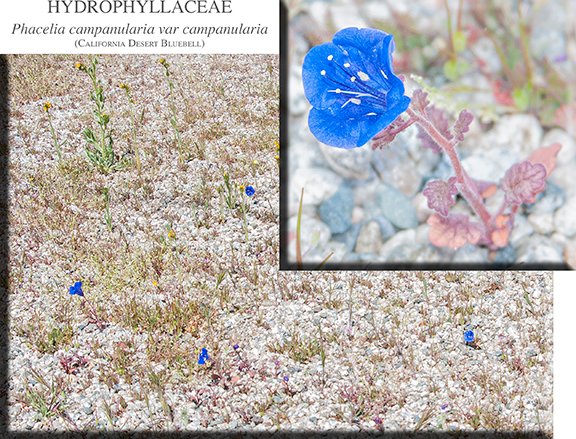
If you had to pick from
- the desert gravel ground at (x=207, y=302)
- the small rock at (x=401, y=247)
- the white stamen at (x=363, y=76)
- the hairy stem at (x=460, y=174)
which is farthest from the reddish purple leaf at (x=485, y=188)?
the white stamen at (x=363, y=76)

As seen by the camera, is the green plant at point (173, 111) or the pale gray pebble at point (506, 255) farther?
the green plant at point (173, 111)

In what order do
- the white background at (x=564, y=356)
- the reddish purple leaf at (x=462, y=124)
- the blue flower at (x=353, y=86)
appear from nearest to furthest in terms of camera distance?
the blue flower at (x=353, y=86), the reddish purple leaf at (x=462, y=124), the white background at (x=564, y=356)

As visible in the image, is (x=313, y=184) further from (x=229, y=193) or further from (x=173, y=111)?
(x=173, y=111)

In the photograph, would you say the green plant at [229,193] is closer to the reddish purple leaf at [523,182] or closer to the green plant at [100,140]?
the green plant at [100,140]

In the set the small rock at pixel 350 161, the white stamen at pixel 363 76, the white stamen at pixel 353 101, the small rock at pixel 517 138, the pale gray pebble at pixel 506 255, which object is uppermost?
the white stamen at pixel 363 76

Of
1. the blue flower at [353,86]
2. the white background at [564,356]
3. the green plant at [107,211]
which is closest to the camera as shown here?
the blue flower at [353,86]

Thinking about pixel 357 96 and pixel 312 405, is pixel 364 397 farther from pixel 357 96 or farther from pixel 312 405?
pixel 357 96

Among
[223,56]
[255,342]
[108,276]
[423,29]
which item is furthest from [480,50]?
[108,276]
